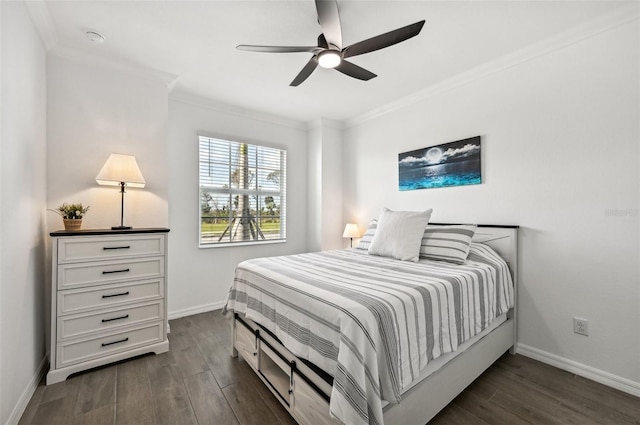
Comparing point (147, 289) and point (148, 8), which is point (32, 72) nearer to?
point (148, 8)

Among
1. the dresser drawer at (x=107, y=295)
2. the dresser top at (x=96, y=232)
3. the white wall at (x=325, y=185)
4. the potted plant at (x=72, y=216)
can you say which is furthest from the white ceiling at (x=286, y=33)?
the dresser drawer at (x=107, y=295)

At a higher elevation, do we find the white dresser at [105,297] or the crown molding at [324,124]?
the crown molding at [324,124]

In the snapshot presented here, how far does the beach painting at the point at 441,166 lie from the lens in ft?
9.05

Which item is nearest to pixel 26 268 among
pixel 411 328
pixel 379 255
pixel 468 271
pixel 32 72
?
pixel 32 72

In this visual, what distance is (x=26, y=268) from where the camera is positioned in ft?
5.95

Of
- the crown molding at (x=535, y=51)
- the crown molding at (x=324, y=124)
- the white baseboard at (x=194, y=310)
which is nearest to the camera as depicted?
the crown molding at (x=535, y=51)

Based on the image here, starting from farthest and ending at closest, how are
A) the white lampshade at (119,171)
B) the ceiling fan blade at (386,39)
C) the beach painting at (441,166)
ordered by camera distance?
the beach painting at (441,166) < the white lampshade at (119,171) < the ceiling fan blade at (386,39)

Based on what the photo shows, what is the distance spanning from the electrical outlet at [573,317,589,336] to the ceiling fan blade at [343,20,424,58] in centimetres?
233

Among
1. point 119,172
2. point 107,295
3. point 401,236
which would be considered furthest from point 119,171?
point 401,236

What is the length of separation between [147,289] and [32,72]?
1.71 m

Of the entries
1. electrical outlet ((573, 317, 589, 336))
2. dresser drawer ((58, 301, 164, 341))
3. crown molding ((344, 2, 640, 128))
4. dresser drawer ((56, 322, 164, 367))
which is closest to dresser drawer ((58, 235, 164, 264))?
dresser drawer ((58, 301, 164, 341))

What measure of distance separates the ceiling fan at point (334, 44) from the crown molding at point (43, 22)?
1316 millimetres

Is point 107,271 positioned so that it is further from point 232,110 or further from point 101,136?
point 232,110

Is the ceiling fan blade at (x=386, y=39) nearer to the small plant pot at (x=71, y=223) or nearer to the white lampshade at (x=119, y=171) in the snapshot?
the white lampshade at (x=119, y=171)
